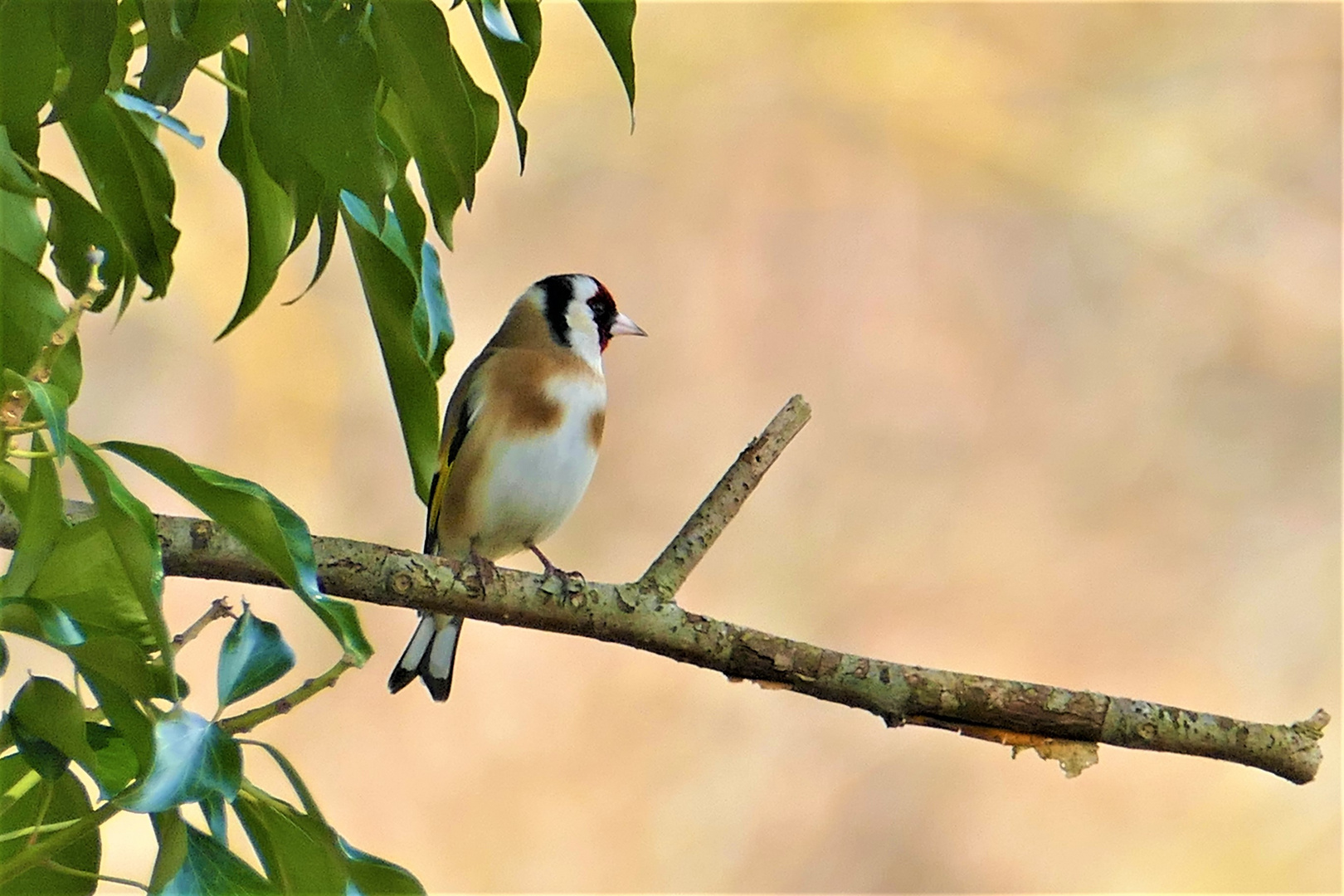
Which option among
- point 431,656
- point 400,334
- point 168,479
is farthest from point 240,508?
point 431,656

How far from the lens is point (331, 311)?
3.50 metres

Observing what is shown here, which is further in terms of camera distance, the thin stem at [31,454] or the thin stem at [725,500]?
the thin stem at [725,500]

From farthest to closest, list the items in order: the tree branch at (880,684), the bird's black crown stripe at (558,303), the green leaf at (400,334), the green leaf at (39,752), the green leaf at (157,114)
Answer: the bird's black crown stripe at (558,303)
the tree branch at (880,684)
the green leaf at (400,334)
the green leaf at (157,114)
the green leaf at (39,752)

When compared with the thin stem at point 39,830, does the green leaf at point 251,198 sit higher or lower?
higher

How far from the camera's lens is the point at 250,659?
849 millimetres

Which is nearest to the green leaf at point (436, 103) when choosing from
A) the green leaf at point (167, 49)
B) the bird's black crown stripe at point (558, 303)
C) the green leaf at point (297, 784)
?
the green leaf at point (167, 49)

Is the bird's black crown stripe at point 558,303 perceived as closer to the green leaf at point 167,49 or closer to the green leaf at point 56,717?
the green leaf at point 167,49

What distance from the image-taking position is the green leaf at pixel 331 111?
0.78 m

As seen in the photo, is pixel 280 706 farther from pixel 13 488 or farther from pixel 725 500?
pixel 725 500

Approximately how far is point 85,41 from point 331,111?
12 cm

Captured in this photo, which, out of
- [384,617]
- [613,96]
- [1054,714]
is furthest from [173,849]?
[613,96]

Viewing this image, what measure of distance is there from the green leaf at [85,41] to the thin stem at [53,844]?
350mm

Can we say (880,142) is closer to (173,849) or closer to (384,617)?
(384,617)

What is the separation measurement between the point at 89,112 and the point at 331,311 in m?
2.57
